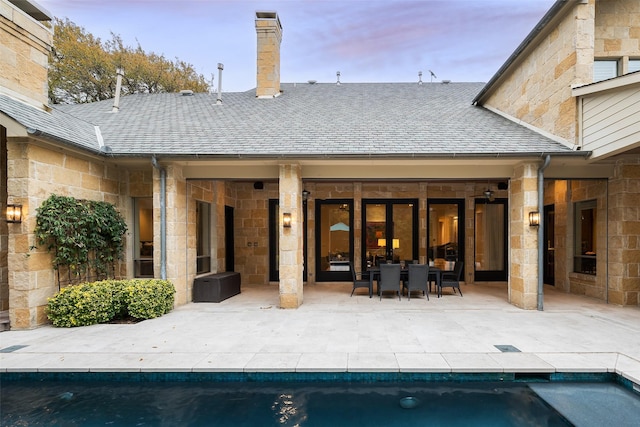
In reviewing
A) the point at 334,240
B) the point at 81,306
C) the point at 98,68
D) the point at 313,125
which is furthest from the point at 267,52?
the point at 98,68

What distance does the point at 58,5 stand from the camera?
16.2 metres

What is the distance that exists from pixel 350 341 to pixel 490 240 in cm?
800

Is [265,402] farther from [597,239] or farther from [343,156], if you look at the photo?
[597,239]

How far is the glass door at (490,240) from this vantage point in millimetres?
10867

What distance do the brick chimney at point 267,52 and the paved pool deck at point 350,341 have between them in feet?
23.9

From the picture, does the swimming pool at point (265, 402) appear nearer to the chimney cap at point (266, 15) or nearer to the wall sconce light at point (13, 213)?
the wall sconce light at point (13, 213)

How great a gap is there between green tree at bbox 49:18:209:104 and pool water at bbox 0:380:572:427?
1795cm

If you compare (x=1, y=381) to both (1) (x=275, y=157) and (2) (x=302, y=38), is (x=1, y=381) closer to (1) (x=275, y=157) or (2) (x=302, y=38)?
(1) (x=275, y=157)

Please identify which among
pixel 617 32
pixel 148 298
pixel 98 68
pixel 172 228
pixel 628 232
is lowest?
pixel 148 298

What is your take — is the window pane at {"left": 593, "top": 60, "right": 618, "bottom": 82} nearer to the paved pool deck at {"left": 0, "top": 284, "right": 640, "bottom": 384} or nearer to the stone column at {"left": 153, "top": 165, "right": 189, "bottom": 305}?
the paved pool deck at {"left": 0, "top": 284, "right": 640, "bottom": 384}

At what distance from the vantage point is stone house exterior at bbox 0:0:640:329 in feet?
19.6

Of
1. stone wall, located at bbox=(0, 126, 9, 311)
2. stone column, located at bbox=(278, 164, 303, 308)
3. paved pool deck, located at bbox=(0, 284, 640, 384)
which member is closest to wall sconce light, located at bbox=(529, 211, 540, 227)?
paved pool deck, located at bbox=(0, 284, 640, 384)

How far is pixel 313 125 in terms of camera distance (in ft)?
27.7

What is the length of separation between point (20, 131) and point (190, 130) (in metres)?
3.40
